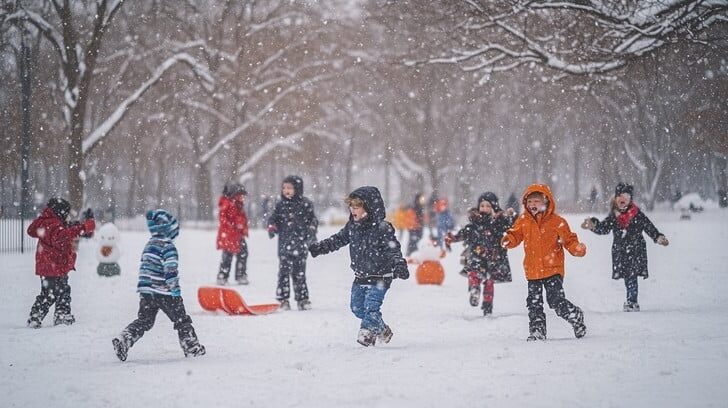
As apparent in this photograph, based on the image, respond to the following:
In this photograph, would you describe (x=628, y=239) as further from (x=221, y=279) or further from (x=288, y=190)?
(x=221, y=279)

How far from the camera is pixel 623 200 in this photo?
10.3m

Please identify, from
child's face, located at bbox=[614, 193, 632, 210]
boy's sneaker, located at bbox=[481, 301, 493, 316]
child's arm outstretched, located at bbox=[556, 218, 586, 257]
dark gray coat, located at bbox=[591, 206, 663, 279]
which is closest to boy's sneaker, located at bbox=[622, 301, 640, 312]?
dark gray coat, located at bbox=[591, 206, 663, 279]

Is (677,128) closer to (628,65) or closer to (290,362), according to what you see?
(628,65)

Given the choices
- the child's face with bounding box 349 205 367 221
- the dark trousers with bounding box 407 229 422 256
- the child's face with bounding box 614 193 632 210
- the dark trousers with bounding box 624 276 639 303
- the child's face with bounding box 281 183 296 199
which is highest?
the child's face with bounding box 281 183 296 199

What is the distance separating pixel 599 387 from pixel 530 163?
5912 centimetres

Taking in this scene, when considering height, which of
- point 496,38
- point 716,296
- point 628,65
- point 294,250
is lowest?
point 716,296

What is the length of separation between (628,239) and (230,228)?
7.27 metres

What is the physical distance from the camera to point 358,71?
3884 centimetres

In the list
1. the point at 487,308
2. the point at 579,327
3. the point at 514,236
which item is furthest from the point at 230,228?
the point at 579,327

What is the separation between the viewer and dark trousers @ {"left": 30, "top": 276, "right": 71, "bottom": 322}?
30.1 feet

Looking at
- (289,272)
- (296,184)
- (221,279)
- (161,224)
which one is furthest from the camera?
(221,279)

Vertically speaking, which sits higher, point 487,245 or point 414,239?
point 487,245

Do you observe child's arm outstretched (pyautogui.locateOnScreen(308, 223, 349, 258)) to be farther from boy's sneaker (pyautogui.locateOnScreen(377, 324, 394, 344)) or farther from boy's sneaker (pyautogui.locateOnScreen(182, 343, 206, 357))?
boy's sneaker (pyautogui.locateOnScreen(182, 343, 206, 357))

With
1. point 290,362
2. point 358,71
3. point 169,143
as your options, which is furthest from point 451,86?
point 290,362
